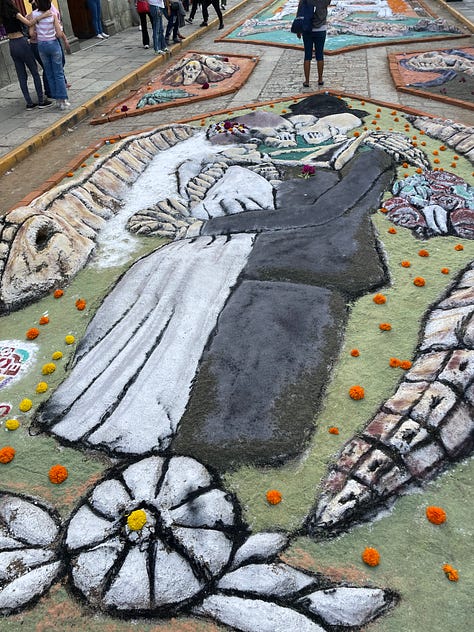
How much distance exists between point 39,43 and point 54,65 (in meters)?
0.37

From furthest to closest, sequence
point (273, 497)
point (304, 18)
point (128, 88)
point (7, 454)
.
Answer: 1. point (128, 88)
2. point (304, 18)
3. point (7, 454)
4. point (273, 497)

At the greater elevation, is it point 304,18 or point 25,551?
point 304,18

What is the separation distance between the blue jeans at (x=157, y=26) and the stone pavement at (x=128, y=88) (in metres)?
0.32

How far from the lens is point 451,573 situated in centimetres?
232

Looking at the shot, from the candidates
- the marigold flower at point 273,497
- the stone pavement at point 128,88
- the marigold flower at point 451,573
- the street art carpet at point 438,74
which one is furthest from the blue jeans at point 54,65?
the marigold flower at point 451,573

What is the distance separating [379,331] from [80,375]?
210 cm

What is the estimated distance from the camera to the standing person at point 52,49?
7969 mm

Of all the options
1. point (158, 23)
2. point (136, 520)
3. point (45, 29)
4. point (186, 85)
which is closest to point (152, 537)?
point (136, 520)

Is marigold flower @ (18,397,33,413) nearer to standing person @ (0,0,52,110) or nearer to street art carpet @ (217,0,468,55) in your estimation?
standing person @ (0,0,52,110)

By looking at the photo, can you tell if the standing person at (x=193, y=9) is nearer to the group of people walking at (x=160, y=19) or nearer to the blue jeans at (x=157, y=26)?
the group of people walking at (x=160, y=19)

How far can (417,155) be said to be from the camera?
20.1 ft

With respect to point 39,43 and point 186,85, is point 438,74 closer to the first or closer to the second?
point 186,85

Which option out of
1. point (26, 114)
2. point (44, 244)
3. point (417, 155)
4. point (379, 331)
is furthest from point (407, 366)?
point (26, 114)

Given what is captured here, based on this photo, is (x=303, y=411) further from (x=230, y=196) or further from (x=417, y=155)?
(x=417, y=155)
